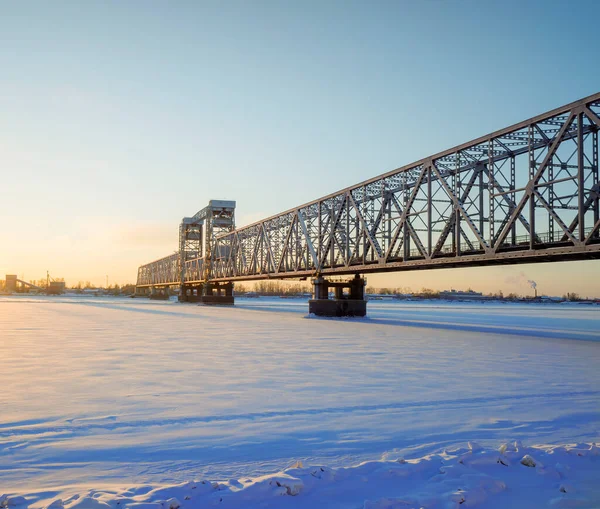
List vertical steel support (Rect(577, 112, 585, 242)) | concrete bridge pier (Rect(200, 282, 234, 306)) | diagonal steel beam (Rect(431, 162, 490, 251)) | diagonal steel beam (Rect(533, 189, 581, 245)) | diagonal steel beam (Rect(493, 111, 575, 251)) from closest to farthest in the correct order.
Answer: vertical steel support (Rect(577, 112, 585, 242)), diagonal steel beam (Rect(533, 189, 581, 245)), diagonal steel beam (Rect(493, 111, 575, 251)), diagonal steel beam (Rect(431, 162, 490, 251)), concrete bridge pier (Rect(200, 282, 234, 306))

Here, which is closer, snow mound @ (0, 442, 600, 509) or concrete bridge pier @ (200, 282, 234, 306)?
snow mound @ (0, 442, 600, 509)

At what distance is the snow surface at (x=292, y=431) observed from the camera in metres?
4.73

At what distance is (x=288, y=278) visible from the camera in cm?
6147

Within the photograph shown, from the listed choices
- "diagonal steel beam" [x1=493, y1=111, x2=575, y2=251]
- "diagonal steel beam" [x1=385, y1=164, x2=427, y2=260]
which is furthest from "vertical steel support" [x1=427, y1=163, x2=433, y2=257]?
"diagonal steel beam" [x1=493, y1=111, x2=575, y2=251]

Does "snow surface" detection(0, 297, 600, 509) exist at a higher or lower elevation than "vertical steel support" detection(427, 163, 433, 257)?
lower

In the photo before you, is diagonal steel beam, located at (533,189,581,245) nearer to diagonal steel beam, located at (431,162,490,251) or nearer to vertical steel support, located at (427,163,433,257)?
diagonal steel beam, located at (431,162,490,251)

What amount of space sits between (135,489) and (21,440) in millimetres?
2639

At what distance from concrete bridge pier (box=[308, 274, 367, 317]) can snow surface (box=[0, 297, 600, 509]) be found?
104 ft

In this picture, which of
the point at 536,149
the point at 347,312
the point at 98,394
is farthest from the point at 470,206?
the point at 98,394

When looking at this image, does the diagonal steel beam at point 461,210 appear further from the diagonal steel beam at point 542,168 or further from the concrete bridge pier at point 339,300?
the concrete bridge pier at point 339,300

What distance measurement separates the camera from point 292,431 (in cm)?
685

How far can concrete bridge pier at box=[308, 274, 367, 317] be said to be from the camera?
4578cm

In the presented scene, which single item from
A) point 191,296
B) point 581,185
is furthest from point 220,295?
point 581,185

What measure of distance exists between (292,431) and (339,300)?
39025 mm
